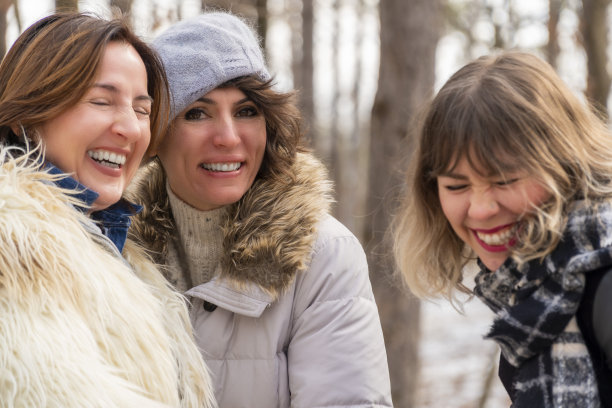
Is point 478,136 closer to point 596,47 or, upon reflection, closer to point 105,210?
point 105,210

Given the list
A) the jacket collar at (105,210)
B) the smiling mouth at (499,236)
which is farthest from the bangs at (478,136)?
the jacket collar at (105,210)

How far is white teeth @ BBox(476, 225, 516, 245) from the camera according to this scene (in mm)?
1858

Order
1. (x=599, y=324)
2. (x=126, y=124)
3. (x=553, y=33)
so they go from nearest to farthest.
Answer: (x=599, y=324) < (x=126, y=124) < (x=553, y=33)

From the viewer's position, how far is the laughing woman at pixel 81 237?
1613 mm

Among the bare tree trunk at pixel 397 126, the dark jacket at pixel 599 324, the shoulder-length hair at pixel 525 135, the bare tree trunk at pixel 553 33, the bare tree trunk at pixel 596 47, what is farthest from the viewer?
the bare tree trunk at pixel 553 33

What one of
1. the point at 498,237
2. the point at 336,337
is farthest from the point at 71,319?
the point at 498,237

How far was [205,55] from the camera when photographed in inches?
93.7

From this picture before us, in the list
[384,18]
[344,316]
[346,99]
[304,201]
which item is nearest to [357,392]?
[344,316]

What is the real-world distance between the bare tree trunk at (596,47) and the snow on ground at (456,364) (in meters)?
2.64

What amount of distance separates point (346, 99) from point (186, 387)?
25.7 metres

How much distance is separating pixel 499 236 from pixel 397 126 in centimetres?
290

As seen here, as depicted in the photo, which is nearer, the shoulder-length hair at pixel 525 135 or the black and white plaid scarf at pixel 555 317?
the black and white plaid scarf at pixel 555 317

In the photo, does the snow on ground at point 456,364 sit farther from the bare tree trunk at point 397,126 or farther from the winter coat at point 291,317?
the winter coat at point 291,317

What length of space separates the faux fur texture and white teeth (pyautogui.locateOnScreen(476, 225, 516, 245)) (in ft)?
2.06
